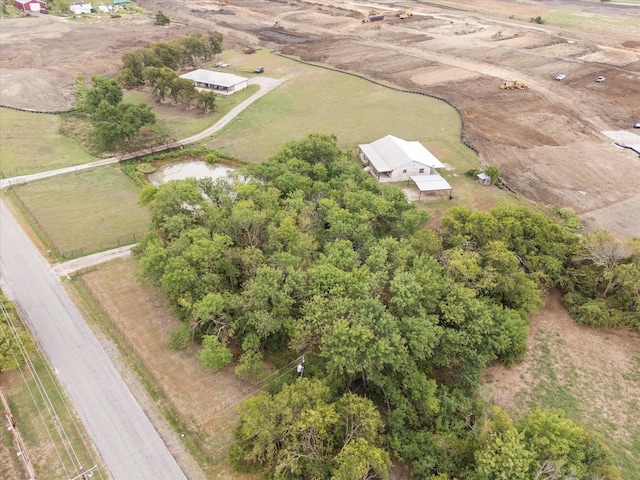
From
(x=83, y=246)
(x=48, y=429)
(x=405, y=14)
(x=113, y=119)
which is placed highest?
(x=405, y=14)

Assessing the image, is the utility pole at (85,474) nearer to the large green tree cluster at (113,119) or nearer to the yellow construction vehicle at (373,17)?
the large green tree cluster at (113,119)

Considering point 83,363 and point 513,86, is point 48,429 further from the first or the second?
point 513,86

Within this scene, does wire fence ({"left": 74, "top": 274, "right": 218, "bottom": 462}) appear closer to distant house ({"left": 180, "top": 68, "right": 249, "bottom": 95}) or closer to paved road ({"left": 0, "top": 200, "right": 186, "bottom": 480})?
paved road ({"left": 0, "top": 200, "right": 186, "bottom": 480})

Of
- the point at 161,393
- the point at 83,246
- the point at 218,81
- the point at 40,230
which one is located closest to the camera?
the point at 161,393

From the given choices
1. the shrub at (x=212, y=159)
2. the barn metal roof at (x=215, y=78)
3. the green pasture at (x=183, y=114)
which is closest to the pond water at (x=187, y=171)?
the shrub at (x=212, y=159)

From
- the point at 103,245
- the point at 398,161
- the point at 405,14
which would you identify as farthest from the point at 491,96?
the point at 103,245

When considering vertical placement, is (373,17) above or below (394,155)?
above

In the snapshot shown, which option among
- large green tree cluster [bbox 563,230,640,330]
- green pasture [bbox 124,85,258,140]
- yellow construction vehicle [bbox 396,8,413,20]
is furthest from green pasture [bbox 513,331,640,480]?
yellow construction vehicle [bbox 396,8,413,20]
